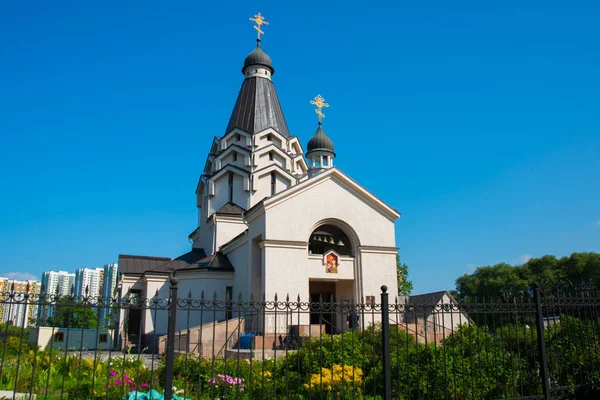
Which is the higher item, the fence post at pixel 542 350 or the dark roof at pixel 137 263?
the dark roof at pixel 137 263

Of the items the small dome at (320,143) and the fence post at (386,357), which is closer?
the fence post at (386,357)

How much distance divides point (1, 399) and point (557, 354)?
31.3 ft

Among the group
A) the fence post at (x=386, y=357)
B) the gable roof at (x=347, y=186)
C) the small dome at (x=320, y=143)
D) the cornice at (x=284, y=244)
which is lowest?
the fence post at (x=386, y=357)

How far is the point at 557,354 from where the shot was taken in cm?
917

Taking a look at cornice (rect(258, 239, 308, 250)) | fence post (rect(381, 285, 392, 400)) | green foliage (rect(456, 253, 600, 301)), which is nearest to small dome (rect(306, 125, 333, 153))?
cornice (rect(258, 239, 308, 250))

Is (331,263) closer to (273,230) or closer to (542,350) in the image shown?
(273,230)

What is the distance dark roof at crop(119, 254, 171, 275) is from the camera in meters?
28.7

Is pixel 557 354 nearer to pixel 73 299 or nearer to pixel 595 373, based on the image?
pixel 595 373

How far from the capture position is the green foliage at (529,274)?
44.1 meters

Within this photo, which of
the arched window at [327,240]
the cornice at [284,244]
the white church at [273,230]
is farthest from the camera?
the arched window at [327,240]

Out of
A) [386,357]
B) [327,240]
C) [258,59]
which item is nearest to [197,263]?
[327,240]

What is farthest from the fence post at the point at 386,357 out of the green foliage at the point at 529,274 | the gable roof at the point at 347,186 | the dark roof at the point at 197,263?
the green foliage at the point at 529,274

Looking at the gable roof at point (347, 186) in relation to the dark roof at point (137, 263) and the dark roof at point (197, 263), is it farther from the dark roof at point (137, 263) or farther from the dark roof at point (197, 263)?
the dark roof at point (137, 263)

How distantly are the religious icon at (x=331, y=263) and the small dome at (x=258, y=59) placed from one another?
16.8 meters
